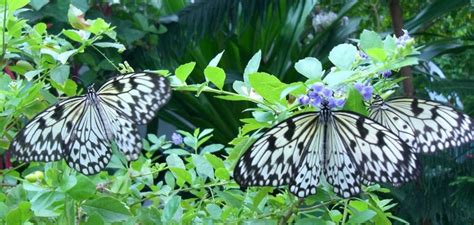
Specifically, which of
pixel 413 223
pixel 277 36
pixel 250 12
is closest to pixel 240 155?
pixel 413 223

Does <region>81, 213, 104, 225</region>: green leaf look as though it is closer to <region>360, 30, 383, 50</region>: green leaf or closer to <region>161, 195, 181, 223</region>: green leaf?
<region>161, 195, 181, 223</region>: green leaf

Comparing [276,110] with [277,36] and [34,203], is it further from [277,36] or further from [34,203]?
[277,36]

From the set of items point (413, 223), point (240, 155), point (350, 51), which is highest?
point (350, 51)

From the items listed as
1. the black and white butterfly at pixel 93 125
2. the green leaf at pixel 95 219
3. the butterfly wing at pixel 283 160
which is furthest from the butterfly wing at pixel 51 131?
the butterfly wing at pixel 283 160

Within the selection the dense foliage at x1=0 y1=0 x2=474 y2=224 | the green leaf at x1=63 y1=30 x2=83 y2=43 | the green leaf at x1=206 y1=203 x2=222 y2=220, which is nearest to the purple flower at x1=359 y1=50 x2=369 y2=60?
the dense foliage at x1=0 y1=0 x2=474 y2=224

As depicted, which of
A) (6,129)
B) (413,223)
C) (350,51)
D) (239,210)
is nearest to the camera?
(350,51)

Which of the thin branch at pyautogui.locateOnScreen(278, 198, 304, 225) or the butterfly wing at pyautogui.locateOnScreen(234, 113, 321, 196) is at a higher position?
the butterfly wing at pyautogui.locateOnScreen(234, 113, 321, 196)

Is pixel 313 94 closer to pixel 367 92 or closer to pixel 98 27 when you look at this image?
pixel 367 92
